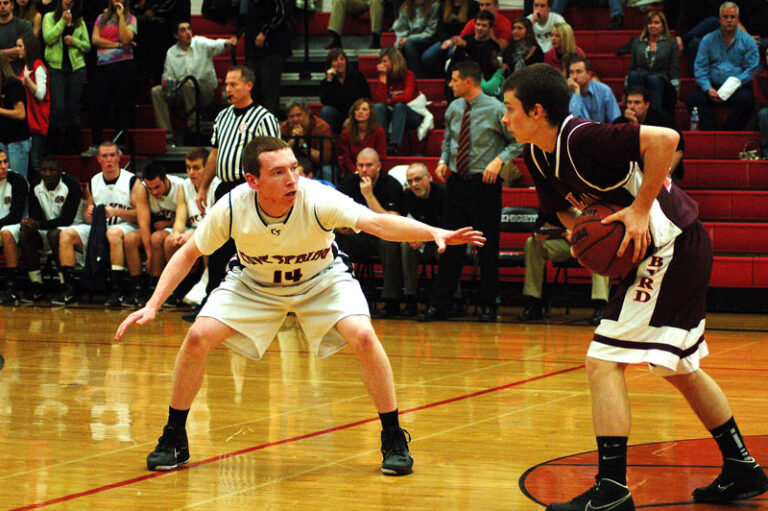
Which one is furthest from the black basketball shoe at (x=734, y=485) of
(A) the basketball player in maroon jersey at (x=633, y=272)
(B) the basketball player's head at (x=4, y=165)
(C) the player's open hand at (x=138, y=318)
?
(B) the basketball player's head at (x=4, y=165)

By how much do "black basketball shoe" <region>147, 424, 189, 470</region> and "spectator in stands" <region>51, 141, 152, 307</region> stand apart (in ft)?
20.7

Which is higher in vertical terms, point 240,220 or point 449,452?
point 240,220

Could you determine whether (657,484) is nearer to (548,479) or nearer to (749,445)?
(548,479)

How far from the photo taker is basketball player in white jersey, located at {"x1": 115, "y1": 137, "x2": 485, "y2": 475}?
13.6 ft

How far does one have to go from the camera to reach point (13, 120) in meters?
11.1

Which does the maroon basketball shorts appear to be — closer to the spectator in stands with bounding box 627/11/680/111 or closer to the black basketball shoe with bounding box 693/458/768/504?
the black basketball shoe with bounding box 693/458/768/504

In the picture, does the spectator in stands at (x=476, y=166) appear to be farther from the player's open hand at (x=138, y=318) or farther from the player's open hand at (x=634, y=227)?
the player's open hand at (x=634, y=227)

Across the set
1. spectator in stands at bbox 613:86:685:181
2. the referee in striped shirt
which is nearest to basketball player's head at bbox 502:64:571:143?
the referee in striped shirt

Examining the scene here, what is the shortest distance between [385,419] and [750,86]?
26.0 ft

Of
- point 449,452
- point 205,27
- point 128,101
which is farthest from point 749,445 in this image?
point 205,27

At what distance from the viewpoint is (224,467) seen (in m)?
4.15

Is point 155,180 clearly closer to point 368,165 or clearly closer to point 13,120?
point 13,120

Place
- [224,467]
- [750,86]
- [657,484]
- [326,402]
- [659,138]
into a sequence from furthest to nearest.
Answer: [750,86], [326,402], [224,467], [657,484], [659,138]

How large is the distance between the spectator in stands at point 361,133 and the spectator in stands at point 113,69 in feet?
10.00
